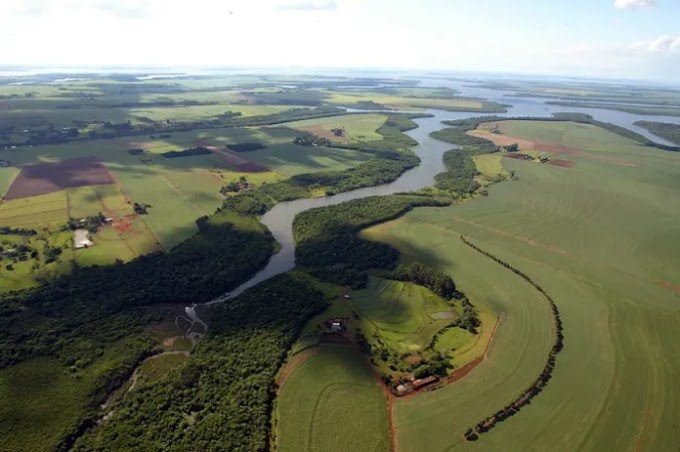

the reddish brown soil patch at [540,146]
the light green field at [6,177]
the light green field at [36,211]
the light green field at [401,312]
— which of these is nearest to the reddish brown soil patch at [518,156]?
the reddish brown soil patch at [540,146]

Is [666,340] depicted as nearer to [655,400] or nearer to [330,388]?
[655,400]

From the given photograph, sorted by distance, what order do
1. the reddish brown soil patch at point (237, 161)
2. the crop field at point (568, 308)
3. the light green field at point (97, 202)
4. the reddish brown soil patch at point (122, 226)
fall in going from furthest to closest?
the reddish brown soil patch at point (237, 161)
the light green field at point (97, 202)
the reddish brown soil patch at point (122, 226)
the crop field at point (568, 308)

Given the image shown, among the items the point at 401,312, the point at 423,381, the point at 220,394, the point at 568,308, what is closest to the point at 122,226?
the point at 220,394

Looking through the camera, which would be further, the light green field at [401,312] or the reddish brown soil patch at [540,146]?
the reddish brown soil patch at [540,146]

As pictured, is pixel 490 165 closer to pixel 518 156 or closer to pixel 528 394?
pixel 518 156

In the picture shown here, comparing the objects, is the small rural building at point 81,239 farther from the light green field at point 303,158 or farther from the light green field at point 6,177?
the light green field at point 303,158

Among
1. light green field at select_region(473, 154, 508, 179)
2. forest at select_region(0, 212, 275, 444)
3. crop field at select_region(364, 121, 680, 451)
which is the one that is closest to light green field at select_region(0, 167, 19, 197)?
forest at select_region(0, 212, 275, 444)
